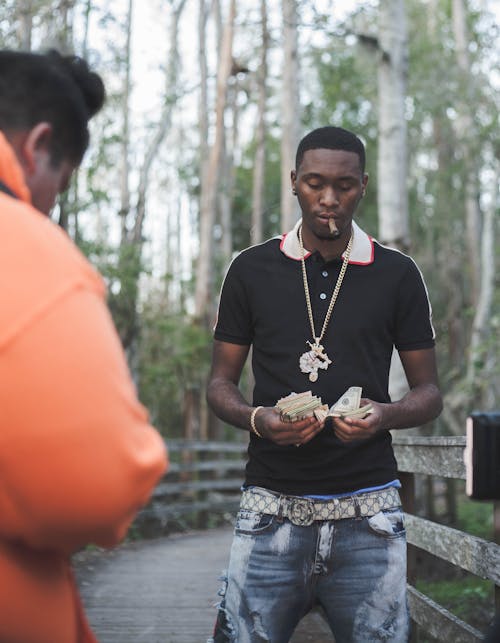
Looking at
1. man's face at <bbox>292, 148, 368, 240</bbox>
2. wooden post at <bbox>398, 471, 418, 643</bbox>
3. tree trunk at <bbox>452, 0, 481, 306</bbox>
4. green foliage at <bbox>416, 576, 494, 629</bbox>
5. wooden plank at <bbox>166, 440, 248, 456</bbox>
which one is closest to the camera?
man's face at <bbox>292, 148, 368, 240</bbox>

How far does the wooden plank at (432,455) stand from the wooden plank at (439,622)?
2.08 feet

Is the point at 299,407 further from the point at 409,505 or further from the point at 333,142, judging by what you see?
the point at 409,505

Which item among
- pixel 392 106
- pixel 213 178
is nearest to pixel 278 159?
pixel 213 178

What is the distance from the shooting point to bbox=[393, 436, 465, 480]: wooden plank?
436cm

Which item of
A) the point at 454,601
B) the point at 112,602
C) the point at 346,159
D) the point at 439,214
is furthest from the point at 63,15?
the point at 439,214

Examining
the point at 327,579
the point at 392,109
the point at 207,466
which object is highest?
the point at 392,109

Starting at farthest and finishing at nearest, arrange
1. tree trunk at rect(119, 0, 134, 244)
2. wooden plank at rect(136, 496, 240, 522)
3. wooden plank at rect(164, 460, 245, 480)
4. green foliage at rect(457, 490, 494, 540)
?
1. tree trunk at rect(119, 0, 134, 244)
2. wooden plank at rect(164, 460, 245, 480)
3. wooden plank at rect(136, 496, 240, 522)
4. green foliage at rect(457, 490, 494, 540)

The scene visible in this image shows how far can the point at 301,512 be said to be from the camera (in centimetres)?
300

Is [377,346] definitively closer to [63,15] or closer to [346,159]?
[346,159]

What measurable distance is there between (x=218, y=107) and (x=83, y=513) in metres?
20.9

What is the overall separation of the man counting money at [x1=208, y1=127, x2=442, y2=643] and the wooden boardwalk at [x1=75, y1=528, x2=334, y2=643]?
2379 millimetres

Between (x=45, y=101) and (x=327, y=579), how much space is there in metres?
1.83

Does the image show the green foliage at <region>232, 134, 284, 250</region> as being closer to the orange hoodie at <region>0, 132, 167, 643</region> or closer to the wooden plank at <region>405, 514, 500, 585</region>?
the wooden plank at <region>405, 514, 500, 585</region>

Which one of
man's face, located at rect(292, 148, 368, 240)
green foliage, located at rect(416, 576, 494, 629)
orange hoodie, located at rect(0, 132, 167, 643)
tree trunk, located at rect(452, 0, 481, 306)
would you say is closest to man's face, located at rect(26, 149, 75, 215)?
orange hoodie, located at rect(0, 132, 167, 643)
